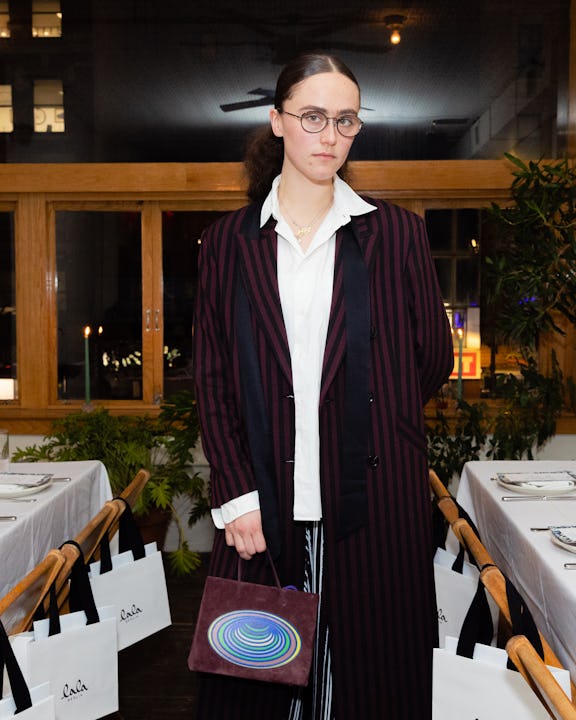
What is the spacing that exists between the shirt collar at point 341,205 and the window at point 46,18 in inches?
127

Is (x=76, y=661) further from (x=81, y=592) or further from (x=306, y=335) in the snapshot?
(x=306, y=335)

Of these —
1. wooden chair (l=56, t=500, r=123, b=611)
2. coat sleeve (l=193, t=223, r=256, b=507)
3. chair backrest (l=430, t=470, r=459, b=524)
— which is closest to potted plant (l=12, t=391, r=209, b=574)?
wooden chair (l=56, t=500, r=123, b=611)

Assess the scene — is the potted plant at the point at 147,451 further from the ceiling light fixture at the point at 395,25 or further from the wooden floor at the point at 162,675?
the ceiling light fixture at the point at 395,25

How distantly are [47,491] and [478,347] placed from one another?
2.75 m

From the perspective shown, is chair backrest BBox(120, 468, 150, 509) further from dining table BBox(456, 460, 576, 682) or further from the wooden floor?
dining table BBox(456, 460, 576, 682)

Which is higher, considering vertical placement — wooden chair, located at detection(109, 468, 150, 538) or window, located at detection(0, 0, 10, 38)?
window, located at detection(0, 0, 10, 38)

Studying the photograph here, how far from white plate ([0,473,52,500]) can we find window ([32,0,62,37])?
2.74 meters

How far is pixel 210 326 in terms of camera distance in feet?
5.89

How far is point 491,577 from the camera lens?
1500mm

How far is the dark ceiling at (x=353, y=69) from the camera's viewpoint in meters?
4.54

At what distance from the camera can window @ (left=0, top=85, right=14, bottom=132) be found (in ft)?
15.1

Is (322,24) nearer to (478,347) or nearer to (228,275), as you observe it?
(478,347)

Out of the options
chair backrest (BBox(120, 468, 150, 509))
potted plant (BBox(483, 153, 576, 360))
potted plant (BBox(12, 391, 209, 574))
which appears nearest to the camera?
chair backrest (BBox(120, 468, 150, 509))

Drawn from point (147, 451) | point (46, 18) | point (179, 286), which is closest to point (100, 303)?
point (179, 286)
